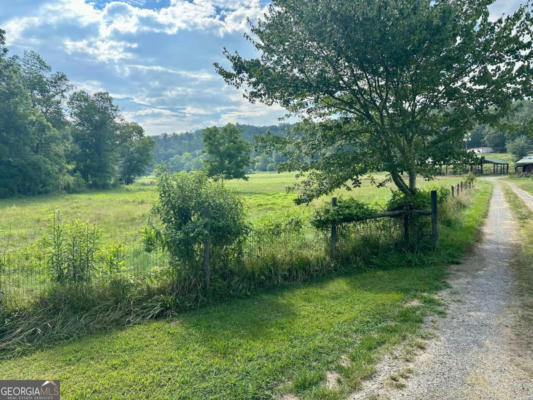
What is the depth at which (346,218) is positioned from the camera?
751 centimetres

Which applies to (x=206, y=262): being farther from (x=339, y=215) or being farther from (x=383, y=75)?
(x=383, y=75)

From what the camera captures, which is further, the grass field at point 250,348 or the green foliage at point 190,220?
the green foliage at point 190,220

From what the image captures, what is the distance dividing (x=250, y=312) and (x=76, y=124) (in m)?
61.1

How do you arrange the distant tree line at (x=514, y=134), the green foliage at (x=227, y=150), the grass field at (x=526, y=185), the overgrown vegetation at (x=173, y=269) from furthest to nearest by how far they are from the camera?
the green foliage at (x=227, y=150) < the grass field at (x=526, y=185) < the distant tree line at (x=514, y=134) < the overgrown vegetation at (x=173, y=269)

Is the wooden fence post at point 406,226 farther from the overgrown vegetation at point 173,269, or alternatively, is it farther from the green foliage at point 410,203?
the overgrown vegetation at point 173,269

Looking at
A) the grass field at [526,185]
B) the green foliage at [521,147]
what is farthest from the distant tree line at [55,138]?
the green foliage at [521,147]

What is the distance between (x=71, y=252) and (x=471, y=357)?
6.11 m

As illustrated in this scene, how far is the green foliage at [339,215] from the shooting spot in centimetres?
736

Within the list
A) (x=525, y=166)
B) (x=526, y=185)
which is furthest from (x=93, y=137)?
(x=525, y=166)

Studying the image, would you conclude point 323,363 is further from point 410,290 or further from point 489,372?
point 410,290

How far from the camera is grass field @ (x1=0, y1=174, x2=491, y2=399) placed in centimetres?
324

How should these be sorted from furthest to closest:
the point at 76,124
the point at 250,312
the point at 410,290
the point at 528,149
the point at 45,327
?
the point at 528,149
the point at 76,124
the point at 410,290
the point at 250,312
the point at 45,327

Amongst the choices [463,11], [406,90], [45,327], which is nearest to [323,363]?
[45,327]

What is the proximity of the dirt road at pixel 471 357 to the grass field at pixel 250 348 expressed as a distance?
0.29 meters
